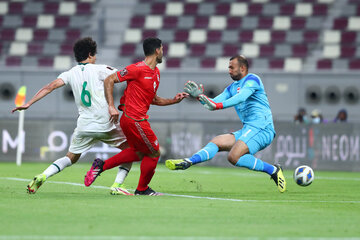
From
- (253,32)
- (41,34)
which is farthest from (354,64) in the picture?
(41,34)

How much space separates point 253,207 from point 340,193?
3.12 m

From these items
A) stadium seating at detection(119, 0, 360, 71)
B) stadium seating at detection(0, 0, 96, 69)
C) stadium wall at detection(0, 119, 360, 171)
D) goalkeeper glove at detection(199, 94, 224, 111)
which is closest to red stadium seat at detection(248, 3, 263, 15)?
stadium seating at detection(119, 0, 360, 71)

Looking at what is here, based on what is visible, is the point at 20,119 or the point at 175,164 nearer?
the point at 175,164

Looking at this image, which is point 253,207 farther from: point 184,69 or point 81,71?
point 184,69

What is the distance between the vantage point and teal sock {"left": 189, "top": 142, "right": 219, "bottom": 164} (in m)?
9.37

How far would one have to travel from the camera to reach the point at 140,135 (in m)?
8.89

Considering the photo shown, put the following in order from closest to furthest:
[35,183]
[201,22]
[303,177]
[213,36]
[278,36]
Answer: [35,183]
[303,177]
[278,36]
[213,36]
[201,22]

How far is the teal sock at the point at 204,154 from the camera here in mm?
9367

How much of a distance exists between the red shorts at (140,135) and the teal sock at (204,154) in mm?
595

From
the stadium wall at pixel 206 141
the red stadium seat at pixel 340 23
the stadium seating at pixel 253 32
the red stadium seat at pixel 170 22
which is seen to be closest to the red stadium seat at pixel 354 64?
the stadium seating at pixel 253 32

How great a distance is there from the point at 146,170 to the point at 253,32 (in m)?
18.7

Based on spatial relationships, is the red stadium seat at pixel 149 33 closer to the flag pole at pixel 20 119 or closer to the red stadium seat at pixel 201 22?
the red stadium seat at pixel 201 22

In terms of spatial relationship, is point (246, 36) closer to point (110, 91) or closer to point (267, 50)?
point (267, 50)

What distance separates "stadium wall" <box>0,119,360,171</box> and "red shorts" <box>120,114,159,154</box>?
30.7 feet
